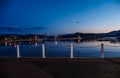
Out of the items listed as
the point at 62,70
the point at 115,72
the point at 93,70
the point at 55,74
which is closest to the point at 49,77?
the point at 55,74

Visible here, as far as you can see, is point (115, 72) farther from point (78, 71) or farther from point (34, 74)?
point (34, 74)

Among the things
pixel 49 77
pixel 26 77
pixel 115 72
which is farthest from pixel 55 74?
pixel 115 72

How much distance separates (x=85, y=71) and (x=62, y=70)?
47.6 inches

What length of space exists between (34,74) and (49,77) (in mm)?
945

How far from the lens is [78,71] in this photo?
1099 cm

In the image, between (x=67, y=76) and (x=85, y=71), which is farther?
(x=85, y=71)

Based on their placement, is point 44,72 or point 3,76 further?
point 44,72

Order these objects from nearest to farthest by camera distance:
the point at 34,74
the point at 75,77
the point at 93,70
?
the point at 75,77 < the point at 34,74 < the point at 93,70

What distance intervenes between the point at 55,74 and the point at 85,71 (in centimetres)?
156

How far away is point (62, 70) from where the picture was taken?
37.3ft

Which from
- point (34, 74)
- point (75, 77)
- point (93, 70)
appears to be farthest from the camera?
point (93, 70)

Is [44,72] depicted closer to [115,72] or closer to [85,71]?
[85,71]

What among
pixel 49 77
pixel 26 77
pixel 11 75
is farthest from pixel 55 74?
pixel 11 75

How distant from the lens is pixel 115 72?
10648 millimetres
